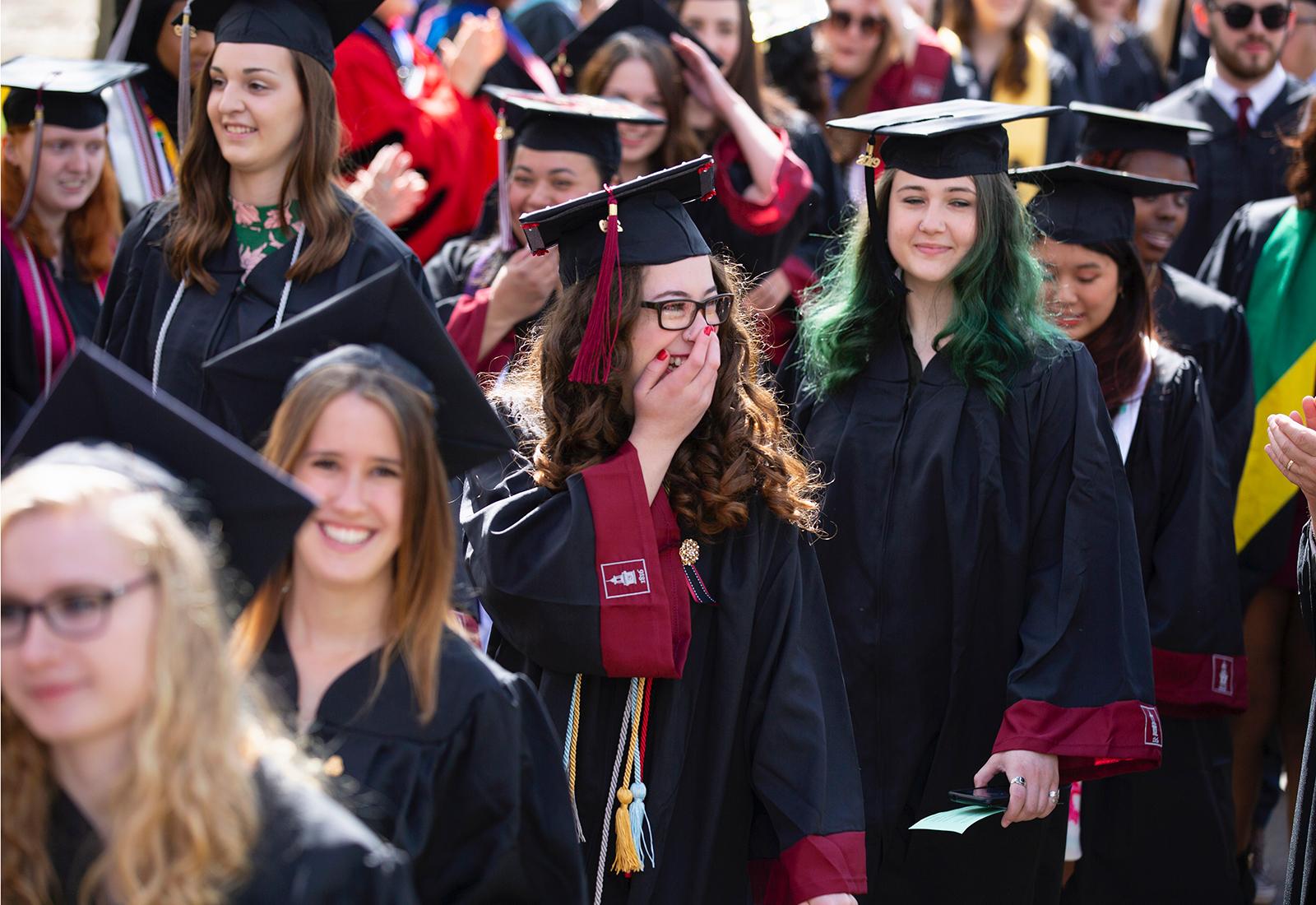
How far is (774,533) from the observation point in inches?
140

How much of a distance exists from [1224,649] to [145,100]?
4061 mm

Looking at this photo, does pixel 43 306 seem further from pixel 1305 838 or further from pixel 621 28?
pixel 1305 838

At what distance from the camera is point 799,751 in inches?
134

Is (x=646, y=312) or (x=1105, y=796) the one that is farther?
(x=1105, y=796)

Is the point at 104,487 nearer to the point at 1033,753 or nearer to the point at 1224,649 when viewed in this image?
the point at 1033,753

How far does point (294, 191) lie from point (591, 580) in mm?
1607

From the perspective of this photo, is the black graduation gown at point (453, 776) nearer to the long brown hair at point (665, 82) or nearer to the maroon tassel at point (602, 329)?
the maroon tassel at point (602, 329)

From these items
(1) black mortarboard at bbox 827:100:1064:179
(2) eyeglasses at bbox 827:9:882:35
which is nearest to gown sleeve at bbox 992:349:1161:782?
(1) black mortarboard at bbox 827:100:1064:179

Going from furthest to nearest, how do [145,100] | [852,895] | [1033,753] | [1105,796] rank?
[145,100], [1105,796], [1033,753], [852,895]

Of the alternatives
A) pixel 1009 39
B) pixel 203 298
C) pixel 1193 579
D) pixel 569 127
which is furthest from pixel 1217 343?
pixel 203 298

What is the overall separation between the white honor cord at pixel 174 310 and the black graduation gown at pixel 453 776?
1613 mm

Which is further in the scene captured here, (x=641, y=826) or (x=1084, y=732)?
(x=1084, y=732)

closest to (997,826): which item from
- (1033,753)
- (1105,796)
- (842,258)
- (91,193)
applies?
(1033,753)

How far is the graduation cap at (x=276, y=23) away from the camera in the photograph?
169 inches
